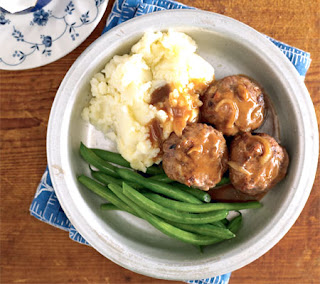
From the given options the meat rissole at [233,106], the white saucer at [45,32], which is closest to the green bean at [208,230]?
the meat rissole at [233,106]

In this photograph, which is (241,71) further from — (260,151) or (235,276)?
(235,276)

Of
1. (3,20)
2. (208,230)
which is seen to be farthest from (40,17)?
(208,230)

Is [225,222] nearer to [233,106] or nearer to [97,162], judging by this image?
[233,106]

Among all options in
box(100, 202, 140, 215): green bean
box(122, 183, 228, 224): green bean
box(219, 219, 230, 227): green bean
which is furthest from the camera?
box(219, 219, 230, 227): green bean

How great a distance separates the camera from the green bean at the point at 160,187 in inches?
136

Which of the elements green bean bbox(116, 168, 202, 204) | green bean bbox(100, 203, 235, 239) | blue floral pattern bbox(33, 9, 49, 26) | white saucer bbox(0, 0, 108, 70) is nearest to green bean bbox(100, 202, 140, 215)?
green bean bbox(116, 168, 202, 204)

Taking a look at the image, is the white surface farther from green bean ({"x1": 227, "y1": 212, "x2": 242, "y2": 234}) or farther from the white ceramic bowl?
green bean ({"x1": 227, "y1": 212, "x2": 242, "y2": 234})

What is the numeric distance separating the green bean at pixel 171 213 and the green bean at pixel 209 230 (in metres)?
0.07

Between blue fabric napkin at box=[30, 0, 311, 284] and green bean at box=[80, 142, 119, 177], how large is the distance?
0.44 metres

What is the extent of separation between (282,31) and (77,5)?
199 centimetres

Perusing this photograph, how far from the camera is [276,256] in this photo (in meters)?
3.83

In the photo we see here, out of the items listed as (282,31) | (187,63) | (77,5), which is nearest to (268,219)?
(187,63)

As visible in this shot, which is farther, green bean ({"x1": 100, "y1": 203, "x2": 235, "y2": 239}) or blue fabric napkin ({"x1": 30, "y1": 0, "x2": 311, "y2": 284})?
blue fabric napkin ({"x1": 30, "y1": 0, "x2": 311, "y2": 284})

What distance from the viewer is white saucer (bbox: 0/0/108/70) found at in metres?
3.51
